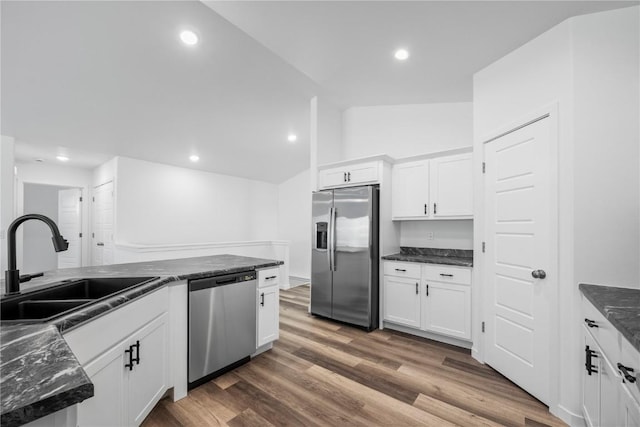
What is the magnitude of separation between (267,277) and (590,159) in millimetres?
2614

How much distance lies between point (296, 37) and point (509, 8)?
1.65 m

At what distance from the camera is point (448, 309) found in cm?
288

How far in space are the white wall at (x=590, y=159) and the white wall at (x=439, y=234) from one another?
1452 mm

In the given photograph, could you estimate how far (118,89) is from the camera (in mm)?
3254

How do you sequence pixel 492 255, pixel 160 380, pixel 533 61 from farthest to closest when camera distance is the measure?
pixel 492 255 < pixel 533 61 < pixel 160 380

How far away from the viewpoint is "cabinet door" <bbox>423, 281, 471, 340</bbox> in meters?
2.78

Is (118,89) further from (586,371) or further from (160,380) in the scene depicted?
(586,371)

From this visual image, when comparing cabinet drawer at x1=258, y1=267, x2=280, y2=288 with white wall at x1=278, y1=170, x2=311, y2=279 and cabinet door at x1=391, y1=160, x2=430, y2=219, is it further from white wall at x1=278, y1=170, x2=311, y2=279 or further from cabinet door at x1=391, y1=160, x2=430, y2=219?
white wall at x1=278, y1=170, x2=311, y2=279

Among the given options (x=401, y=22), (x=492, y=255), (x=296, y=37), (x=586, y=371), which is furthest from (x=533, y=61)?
(x=586, y=371)

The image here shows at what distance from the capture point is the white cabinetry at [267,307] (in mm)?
2568

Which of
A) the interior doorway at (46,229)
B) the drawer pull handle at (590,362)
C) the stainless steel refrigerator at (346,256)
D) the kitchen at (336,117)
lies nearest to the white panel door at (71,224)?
the interior doorway at (46,229)

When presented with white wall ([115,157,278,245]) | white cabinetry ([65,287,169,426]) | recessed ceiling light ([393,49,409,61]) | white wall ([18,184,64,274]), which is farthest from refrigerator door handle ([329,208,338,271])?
white wall ([18,184,64,274])

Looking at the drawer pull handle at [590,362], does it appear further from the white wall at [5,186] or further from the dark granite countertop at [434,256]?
the white wall at [5,186]

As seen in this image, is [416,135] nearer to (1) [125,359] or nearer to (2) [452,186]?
(2) [452,186]
